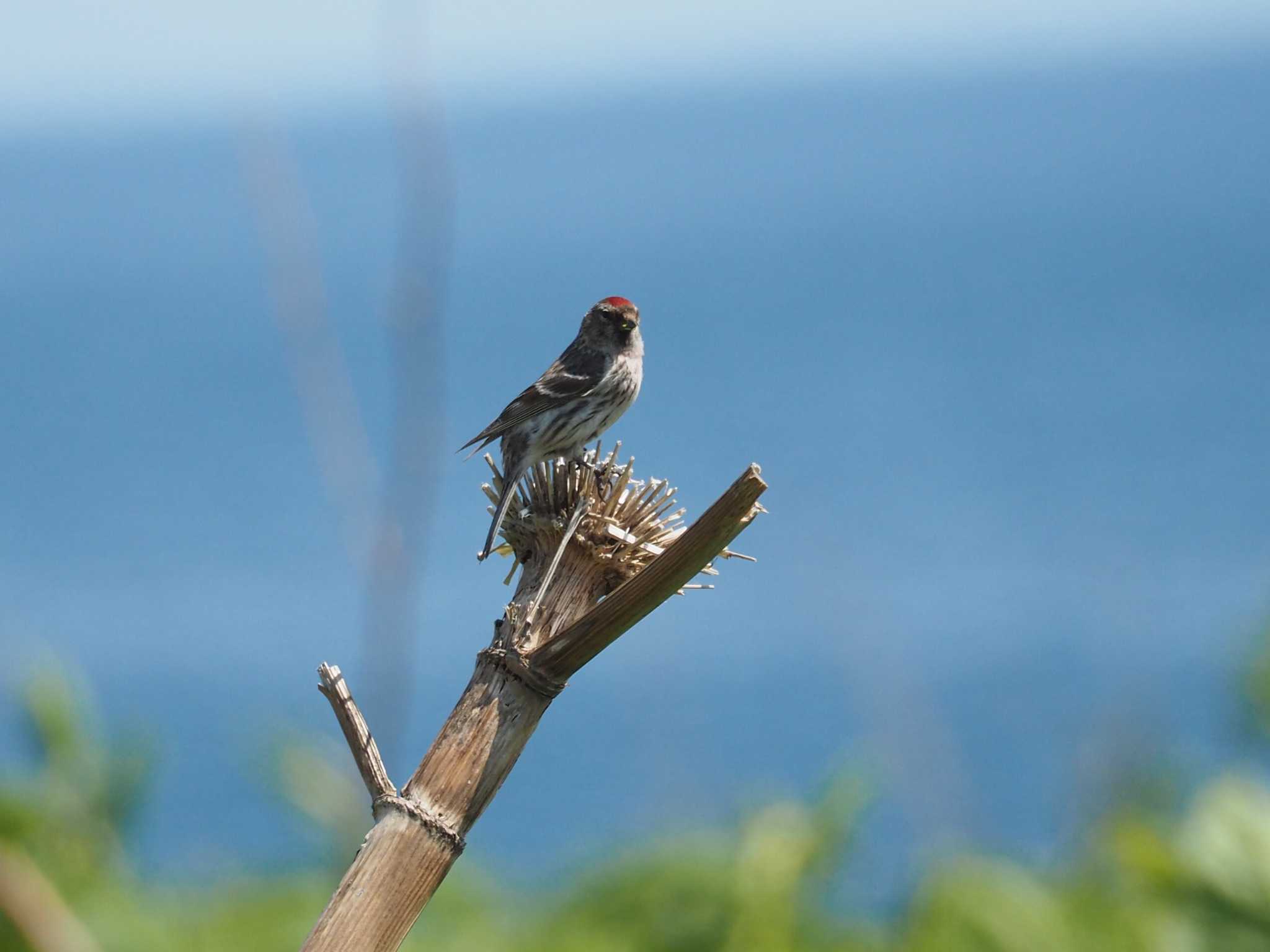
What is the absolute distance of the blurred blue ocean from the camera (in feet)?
22.4

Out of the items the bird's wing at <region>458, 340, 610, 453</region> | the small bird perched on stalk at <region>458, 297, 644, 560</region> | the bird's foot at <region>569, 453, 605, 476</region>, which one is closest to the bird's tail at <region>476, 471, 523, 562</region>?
the bird's foot at <region>569, 453, 605, 476</region>

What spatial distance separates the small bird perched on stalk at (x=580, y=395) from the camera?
372 centimetres

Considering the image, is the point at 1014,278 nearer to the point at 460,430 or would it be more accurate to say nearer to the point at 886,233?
the point at 886,233

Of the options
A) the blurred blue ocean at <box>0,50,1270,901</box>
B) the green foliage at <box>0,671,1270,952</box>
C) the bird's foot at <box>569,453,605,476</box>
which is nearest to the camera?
the bird's foot at <box>569,453,605,476</box>

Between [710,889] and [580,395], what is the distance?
1.63 m

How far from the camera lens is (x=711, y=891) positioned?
468cm

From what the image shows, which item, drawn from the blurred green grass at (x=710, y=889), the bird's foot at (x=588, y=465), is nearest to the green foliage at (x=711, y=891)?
the blurred green grass at (x=710, y=889)

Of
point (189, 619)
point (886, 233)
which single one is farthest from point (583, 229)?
point (189, 619)

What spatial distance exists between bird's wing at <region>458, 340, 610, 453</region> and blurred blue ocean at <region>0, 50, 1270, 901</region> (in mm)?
209

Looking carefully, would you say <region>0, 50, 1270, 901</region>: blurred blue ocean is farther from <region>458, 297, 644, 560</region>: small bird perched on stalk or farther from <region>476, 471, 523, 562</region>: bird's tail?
<region>476, 471, 523, 562</region>: bird's tail

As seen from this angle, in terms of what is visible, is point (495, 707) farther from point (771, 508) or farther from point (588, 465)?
point (771, 508)

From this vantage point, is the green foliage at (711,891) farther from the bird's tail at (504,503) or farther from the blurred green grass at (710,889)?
the bird's tail at (504,503)

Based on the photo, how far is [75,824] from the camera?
A: 5.60 metres

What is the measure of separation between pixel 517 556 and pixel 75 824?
156 inches
